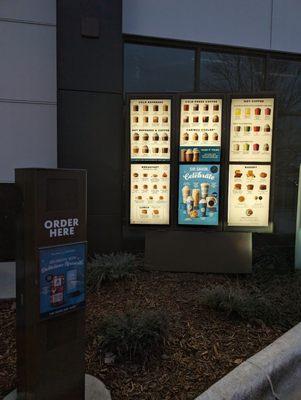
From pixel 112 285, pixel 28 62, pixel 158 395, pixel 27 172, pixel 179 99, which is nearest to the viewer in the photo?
pixel 27 172

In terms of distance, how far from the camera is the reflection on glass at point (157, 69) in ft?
22.6

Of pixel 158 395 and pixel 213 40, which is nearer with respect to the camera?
pixel 158 395

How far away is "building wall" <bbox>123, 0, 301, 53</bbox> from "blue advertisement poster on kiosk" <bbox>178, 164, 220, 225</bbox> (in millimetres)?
2913

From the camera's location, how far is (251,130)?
218 inches

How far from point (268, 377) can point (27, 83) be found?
219 inches

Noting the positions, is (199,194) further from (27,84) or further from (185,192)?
(27,84)

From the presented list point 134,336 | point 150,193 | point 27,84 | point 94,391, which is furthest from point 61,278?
point 27,84

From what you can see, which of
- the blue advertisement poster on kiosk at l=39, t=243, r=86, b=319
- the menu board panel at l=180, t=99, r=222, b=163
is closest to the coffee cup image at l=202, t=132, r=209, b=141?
the menu board panel at l=180, t=99, r=222, b=163

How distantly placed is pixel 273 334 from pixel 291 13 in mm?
6553

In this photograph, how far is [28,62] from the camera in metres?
6.09

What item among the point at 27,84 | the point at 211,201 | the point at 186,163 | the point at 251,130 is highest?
the point at 27,84

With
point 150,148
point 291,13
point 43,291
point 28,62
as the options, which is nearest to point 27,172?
point 43,291

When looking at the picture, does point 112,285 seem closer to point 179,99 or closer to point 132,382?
point 132,382

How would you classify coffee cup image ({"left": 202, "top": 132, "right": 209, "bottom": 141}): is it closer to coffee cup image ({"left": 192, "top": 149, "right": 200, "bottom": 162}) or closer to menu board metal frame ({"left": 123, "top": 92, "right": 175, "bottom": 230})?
coffee cup image ({"left": 192, "top": 149, "right": 200, "bottom": 162})
